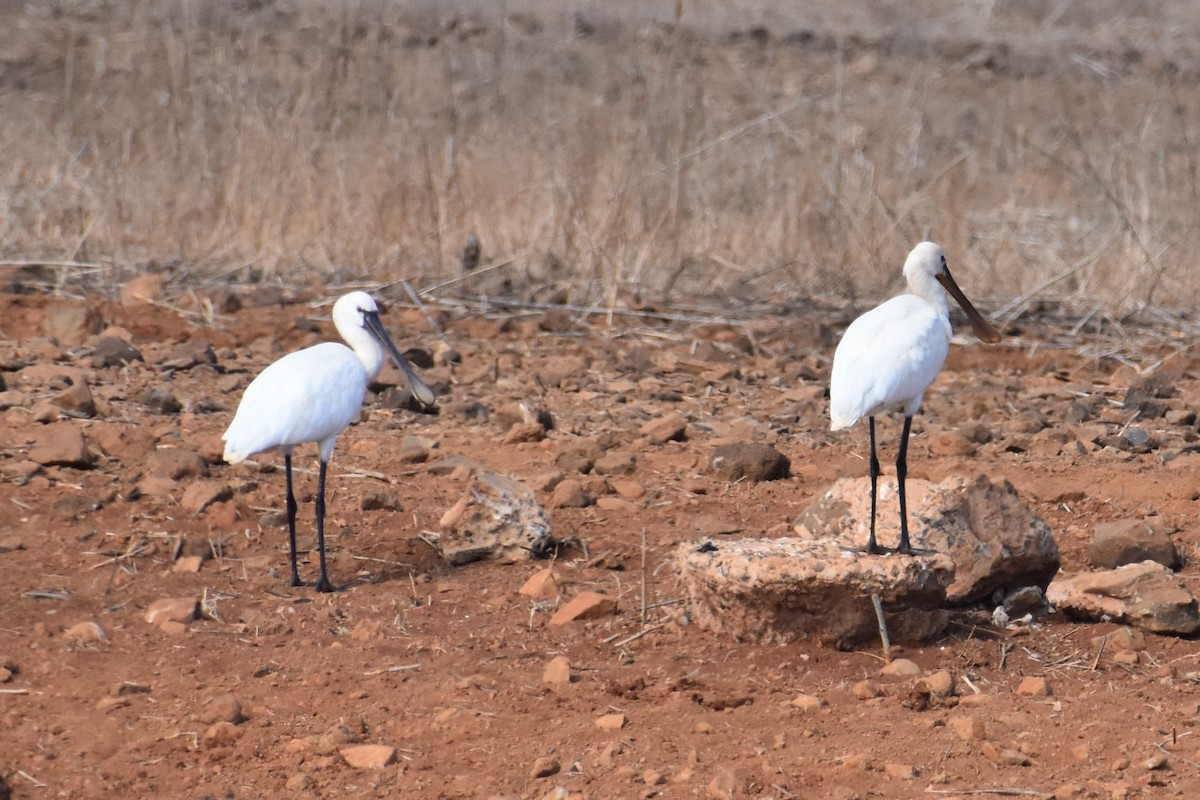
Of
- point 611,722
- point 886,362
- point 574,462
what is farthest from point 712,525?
point 611,722

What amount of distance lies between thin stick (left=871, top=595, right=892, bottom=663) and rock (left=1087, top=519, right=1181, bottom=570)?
109 cm

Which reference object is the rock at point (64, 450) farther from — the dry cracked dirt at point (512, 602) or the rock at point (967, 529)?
the rock at point (967, 529)

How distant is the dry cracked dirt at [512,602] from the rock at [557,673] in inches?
0.7

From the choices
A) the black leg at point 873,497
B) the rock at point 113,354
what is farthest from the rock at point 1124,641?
the rock at point 113,354

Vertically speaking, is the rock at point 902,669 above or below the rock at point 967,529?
below

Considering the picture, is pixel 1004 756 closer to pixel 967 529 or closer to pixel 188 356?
pixel 967 529

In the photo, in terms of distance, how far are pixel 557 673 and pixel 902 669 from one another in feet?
3.19

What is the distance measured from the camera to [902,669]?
4.48 meters

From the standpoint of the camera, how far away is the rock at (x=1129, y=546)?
5219 millimetres

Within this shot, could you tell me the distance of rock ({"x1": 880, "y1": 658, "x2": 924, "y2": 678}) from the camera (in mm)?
4469

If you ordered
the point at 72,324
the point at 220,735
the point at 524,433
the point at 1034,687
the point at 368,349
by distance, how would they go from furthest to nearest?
the point at 72,324
the point at 524,433
the point at 368,349
the point at 1034,687
the point at 220,735

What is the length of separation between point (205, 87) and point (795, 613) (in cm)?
670

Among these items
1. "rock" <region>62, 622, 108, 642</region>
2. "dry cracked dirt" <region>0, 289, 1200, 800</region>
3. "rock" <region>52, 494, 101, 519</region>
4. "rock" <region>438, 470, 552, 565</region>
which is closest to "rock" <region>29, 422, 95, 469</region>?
"dry cracked dirt" <region>0, 289, 1200, 800</region>

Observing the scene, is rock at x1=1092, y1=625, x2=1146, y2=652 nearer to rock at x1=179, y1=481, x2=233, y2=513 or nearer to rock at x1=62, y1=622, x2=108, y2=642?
rock at x1=62, y1=622, x2=108, y2=642
